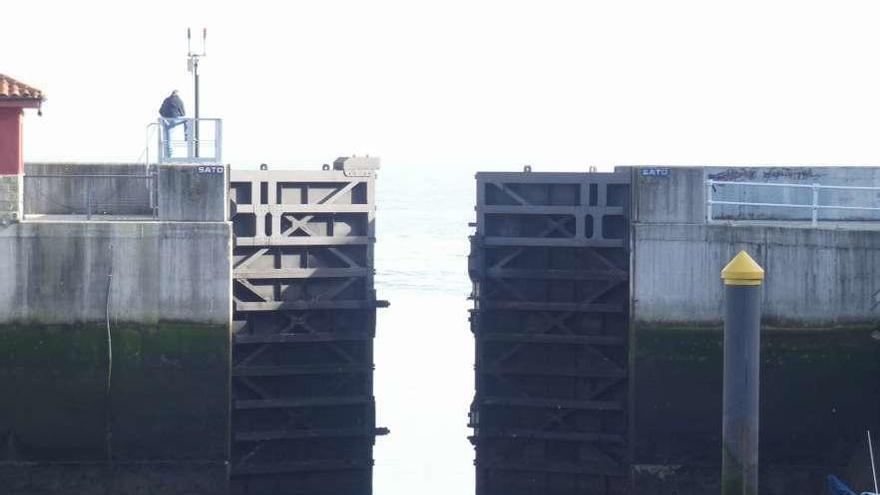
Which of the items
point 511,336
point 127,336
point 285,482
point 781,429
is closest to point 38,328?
point 127,336

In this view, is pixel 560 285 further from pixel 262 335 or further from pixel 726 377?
pixel 726 377

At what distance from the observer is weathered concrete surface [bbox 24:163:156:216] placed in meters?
22.8

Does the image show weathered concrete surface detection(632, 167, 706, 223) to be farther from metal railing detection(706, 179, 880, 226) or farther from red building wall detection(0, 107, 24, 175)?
red building wall detection(0, 107, 24, 175)

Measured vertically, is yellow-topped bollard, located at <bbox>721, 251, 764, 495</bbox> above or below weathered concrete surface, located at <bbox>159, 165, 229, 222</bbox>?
below

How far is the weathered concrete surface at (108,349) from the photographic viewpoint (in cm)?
2106

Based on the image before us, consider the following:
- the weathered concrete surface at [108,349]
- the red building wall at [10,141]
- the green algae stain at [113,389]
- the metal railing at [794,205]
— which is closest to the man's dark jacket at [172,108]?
the red building wall at [10,141]

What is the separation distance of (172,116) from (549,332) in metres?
6.17

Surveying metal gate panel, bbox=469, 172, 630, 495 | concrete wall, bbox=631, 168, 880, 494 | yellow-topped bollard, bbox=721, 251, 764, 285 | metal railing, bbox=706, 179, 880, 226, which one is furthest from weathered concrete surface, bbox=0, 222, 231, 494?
yellow-topped bollard, bbox=721, 251, 764, 285

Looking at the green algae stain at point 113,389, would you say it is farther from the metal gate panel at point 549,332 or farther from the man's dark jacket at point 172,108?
the metal gate panel at point 549,332

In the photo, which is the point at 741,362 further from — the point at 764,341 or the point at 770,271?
the point at 770,271

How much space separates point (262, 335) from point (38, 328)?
3.15 metres

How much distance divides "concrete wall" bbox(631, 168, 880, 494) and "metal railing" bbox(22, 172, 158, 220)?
6887 millimetres

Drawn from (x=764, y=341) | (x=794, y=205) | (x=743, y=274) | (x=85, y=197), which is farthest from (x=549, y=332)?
(x=743, y=274)

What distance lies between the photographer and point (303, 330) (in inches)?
910
